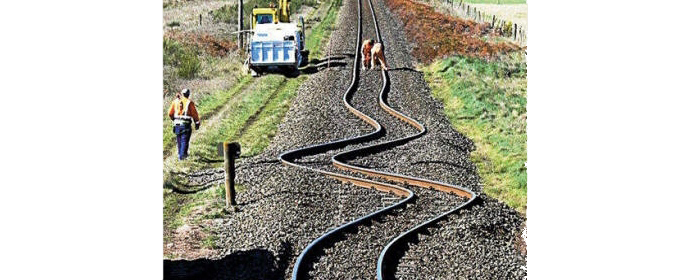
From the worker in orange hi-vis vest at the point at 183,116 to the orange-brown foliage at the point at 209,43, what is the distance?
78 centimetres

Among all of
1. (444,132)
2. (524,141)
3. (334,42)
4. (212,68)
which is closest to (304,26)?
(334,42)

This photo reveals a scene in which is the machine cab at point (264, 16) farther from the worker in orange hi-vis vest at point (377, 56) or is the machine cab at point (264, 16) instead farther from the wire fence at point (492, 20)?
the wire fence at point (492, 20)

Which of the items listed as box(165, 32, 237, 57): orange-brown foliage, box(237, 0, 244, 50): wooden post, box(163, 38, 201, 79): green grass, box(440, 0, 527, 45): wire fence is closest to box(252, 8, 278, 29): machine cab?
box(237, 0, 244, 50): wooden post

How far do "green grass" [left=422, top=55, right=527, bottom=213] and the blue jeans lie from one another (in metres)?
2.99

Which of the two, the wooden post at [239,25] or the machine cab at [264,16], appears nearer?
the wooden post at [239,25]

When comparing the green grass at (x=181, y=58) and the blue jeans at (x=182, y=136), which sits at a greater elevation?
the green grass at (x=181, y=58)

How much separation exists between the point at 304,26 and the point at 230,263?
3221mm

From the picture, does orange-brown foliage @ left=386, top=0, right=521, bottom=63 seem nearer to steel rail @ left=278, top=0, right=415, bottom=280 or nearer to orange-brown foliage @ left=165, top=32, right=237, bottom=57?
steel rail @ left=278, top=0, right=415, bottom=280

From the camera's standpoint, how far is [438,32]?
1319cm

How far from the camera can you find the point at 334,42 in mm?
12992

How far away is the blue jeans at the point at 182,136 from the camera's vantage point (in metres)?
11.8

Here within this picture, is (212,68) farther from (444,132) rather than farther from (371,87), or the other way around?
(444,132)

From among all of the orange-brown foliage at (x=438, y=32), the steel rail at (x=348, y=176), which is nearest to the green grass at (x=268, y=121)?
the steel rail at (x=348, y=176)

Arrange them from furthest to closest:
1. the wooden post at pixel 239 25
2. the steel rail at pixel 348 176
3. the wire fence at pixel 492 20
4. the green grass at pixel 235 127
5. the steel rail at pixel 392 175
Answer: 1. the wire fence at pixel 492 20
2. the wooden post at pixel 239 25
3. the green grass at pixel 235 127
4. the steel rail at pixel 392 175
5. the steel rail at pixel 348 176
